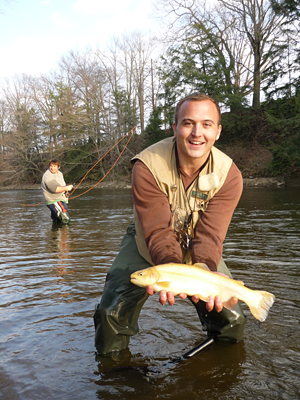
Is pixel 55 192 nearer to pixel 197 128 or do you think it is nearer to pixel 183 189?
pixel 183 189

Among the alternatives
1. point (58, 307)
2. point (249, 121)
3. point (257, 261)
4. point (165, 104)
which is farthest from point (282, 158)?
point (58, 307)

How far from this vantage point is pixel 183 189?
3.27m

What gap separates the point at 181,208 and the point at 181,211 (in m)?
0.03

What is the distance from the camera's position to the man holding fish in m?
3.09

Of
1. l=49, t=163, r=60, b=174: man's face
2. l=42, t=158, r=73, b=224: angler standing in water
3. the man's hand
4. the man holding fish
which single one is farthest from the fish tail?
l=49, t=163, r=60, b=174: man's face

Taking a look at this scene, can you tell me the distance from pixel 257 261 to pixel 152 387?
12.9ft

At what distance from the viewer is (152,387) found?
2.86 metres

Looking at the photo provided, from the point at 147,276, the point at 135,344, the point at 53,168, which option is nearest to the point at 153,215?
the point at 147,276

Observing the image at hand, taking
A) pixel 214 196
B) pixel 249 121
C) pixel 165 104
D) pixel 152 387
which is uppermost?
pixel 165 104

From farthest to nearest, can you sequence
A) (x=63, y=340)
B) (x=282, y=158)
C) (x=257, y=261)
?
(x=282, y=158) < (x=257, y=261) < (x=63, y=340)

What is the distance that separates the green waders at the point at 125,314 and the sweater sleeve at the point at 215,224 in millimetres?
397

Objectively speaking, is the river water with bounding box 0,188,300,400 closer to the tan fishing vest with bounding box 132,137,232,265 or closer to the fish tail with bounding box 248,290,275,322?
the fish tail with bounding box 248,290,275,322

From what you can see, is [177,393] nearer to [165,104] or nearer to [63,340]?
[63,340]

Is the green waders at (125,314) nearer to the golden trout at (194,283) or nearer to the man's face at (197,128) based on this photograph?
the golden trout at (194,283)
